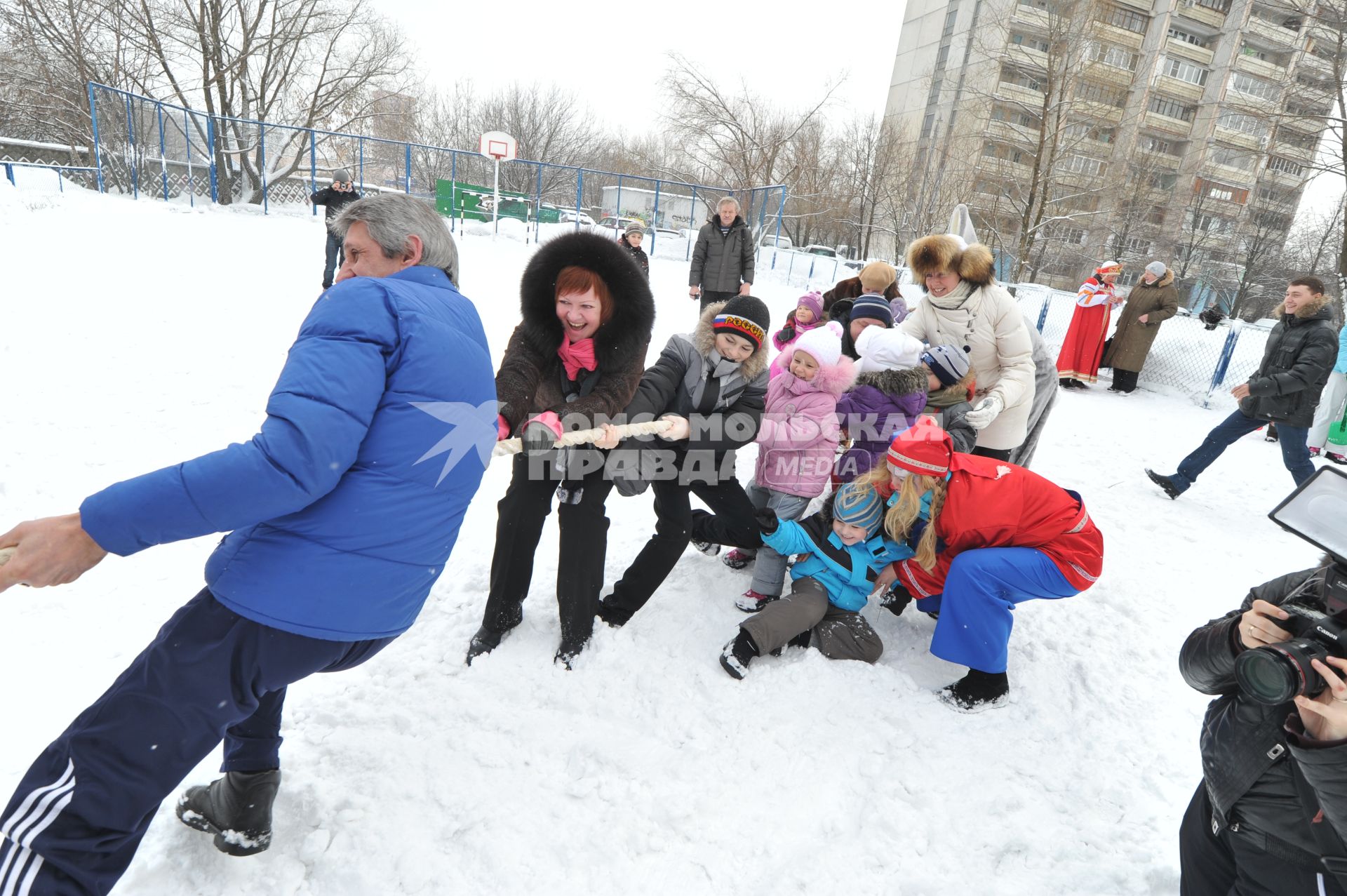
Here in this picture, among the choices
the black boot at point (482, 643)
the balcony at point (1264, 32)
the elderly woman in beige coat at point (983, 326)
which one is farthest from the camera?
the balcony at point (1264, 32)

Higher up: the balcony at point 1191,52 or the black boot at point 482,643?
the balcony at point 1191,52

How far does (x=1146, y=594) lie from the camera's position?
156 inches

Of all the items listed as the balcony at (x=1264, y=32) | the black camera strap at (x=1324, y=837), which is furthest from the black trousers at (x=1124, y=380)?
the balcony at (x=1264, y=32)

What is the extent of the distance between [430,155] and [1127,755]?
25.4 m

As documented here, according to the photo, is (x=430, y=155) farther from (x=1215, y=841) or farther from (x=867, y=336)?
(x=1215, y=841)

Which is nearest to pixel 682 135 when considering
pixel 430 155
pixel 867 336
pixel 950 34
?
pixel 430 155

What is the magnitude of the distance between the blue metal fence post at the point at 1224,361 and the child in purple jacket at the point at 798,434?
30.1ft

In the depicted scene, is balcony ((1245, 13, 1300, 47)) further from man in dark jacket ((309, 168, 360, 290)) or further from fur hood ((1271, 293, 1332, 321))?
man in dark jacket ((309, 168, 360, 290))

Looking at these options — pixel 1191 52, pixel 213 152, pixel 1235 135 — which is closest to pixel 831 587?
pixel 213 152

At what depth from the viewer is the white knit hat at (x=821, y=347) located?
10.4 feet

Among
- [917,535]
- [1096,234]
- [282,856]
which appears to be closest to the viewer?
[282,856]

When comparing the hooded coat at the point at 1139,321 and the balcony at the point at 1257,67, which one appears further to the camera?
the balcony at the point at 1257,67

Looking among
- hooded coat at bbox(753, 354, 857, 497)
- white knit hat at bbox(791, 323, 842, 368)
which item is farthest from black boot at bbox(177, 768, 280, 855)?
white knit hat at bbox(791, 323, 842, 368)

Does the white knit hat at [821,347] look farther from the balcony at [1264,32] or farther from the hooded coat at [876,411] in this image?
the balcony at [1264,32]
